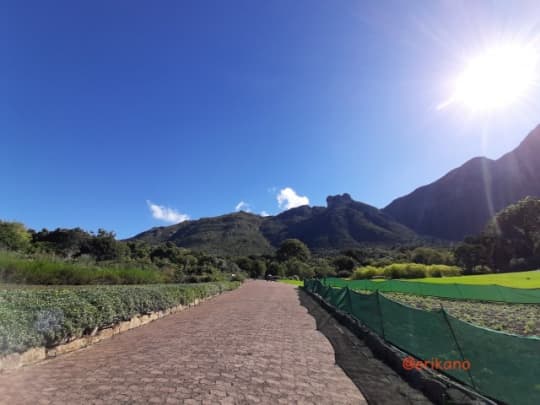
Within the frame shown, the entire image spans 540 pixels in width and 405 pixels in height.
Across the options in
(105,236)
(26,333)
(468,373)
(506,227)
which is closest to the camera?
(468,373)

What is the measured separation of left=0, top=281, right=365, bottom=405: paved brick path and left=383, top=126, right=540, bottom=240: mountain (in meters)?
130

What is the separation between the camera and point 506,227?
6706cm

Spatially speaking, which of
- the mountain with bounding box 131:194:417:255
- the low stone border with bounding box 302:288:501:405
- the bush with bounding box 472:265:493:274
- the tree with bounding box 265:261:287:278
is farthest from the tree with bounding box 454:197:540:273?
the low stone border with bounding box 302:288:501:405

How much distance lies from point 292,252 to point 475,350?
95.3 m

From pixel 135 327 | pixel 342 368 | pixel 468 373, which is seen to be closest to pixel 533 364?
pixel 468 373

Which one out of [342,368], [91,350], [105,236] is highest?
[105,236]

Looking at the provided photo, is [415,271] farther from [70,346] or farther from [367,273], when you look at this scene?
[70,346]

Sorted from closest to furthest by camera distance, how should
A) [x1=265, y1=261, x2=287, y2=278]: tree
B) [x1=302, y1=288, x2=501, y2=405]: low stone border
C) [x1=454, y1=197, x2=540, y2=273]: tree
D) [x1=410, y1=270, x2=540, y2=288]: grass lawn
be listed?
[x1=302, y1=288, x2=501, y2=405]: low stone border
[x1=410, y1=270, x2=540, y2=288]: grass lawn
[x1=454, y1=197, x2=540, y2=273]: tree
[x1=265, y1=261, x2=287, y2=278]: tree

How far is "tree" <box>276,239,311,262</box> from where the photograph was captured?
9719 cm

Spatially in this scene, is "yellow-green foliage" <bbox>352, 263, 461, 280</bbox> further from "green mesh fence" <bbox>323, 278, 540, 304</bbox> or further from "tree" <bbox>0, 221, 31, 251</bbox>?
"tree" <bbox>0, 221, 31, 251</bbox>

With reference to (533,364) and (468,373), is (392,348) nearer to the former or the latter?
(468,373)

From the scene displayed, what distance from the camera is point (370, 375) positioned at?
226 inches

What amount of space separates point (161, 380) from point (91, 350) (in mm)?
2792

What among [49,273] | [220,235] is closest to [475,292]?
[49,273]
